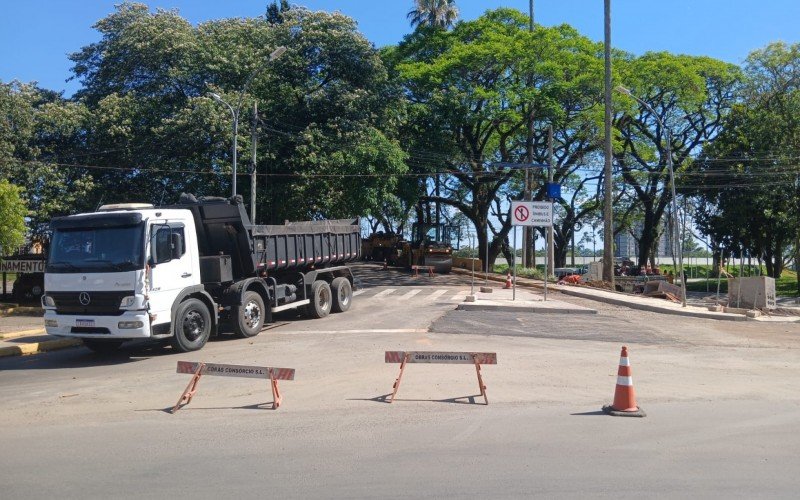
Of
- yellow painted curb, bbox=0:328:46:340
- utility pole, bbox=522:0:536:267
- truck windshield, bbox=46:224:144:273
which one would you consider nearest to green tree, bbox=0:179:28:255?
yellow painted curb, bbox=0:328:46:340

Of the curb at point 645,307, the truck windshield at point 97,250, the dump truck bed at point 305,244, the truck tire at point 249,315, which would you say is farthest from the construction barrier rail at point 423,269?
the truck windshield at point 97,250

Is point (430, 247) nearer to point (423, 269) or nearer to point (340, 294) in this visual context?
point (423, 269)

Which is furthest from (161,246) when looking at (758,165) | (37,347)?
(758,165)

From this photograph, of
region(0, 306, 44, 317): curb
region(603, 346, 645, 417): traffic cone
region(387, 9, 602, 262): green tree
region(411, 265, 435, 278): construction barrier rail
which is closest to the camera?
region(603, 346, 645, 417): traffic cone

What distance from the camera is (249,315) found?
53.1 feet

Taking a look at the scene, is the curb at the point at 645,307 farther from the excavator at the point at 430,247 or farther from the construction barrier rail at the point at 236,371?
the construction barrier rail at the point at 236,371

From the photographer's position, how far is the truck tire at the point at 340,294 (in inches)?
815

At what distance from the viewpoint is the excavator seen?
37562 millimetres

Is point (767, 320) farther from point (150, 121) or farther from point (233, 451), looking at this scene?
point (150, 121)

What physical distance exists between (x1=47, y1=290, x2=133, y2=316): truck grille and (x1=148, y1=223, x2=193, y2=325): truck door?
57 centimetres

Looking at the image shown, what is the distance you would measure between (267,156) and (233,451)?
84.6 ft

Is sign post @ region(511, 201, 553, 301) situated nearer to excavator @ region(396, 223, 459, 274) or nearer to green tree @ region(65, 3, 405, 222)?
green tree @ region(65, 3, 405, 222)

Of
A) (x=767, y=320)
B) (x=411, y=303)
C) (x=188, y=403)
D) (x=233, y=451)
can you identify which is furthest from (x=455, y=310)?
(x=233, y=451)

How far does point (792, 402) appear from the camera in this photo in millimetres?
→ 9461
